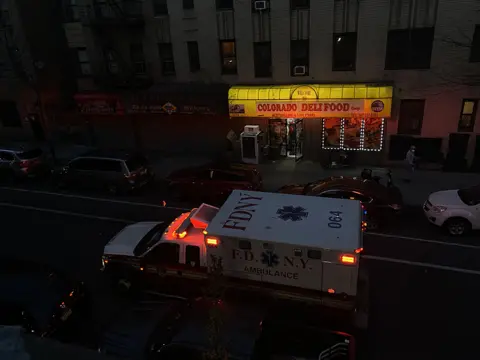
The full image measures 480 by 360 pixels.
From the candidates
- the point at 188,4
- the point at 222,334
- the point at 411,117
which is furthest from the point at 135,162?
the point at 411,117

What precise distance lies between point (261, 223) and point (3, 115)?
1052 inches

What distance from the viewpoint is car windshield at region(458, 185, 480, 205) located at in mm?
12664

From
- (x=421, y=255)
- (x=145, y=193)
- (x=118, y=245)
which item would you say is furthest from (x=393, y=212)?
(x=145, y=193)

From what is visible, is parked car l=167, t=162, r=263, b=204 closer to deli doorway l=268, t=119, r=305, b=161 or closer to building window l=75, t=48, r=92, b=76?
deli doorway l=268, t=119, r=305, b=161

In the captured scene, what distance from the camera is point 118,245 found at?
1049 centimetres

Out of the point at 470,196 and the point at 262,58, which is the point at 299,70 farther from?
the point at 470,196

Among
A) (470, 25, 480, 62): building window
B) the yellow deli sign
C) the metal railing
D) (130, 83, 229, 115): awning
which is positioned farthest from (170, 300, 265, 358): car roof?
(470, 25, 480, 62): building window

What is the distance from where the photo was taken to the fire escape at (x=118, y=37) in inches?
820

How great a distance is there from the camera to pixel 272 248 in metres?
8.41

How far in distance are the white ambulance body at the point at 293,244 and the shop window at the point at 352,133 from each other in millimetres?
11219

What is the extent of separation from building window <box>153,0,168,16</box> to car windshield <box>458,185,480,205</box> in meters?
17.1

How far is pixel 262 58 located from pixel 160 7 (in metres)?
6.36

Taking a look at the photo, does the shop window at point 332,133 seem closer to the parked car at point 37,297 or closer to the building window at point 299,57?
the building window at point 299,57

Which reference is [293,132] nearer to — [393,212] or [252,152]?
[252,152]
